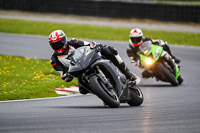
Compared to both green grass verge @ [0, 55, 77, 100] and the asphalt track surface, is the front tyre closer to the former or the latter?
the asphalt track surface

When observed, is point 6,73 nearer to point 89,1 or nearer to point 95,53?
point 95,53

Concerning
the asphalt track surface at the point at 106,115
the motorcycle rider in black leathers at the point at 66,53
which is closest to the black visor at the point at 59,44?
the motorcycle rider in black leathers at the point at 66,53

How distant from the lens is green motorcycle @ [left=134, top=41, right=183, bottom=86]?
42.1ft

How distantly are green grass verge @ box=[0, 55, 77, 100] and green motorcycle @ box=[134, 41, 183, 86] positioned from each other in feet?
6.44

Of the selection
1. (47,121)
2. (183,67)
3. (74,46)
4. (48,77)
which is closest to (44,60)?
(48,77)

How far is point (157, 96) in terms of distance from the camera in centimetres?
1110

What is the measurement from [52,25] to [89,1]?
3923 mm

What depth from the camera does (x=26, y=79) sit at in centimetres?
1286

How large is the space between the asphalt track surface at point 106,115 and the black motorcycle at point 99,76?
0.26 metres

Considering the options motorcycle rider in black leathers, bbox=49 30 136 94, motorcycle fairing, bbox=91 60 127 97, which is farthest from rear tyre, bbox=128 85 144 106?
motorcycle fairing, bbox=91 60 127 97

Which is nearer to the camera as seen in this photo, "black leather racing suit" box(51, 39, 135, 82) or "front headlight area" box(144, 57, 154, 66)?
"black leather racing suit" box(51, 39, 135, 82)

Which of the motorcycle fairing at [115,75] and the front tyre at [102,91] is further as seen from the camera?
the motorcycle fairing at [115,75]

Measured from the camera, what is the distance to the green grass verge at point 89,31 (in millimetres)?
24000

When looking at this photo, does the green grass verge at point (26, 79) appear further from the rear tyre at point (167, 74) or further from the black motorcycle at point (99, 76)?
the black motorcycle at point (99, 76)
